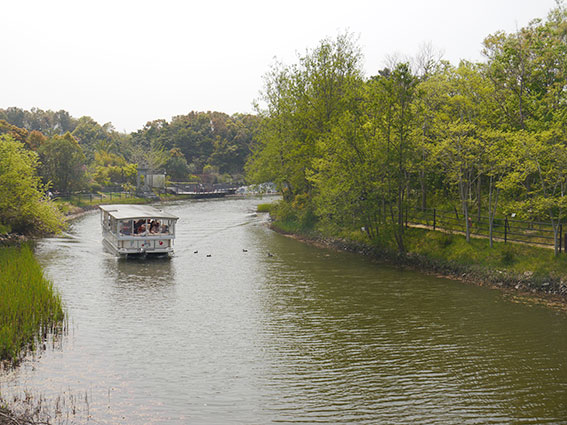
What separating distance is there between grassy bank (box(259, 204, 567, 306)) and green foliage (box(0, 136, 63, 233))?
78.3 ft

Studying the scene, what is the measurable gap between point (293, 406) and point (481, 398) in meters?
5.48

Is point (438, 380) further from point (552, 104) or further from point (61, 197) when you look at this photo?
point (61, 197)

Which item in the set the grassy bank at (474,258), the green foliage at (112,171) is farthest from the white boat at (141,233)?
the green foliage at (112,171)

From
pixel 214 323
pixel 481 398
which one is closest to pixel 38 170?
pixel 214 323

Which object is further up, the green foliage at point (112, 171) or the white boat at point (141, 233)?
the green foliage at point (112, 171)

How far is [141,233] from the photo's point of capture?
3975 cm

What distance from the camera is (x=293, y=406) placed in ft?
48.3

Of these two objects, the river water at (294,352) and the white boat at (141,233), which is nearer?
the river water at (294,352)

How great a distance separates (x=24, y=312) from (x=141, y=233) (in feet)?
64.7

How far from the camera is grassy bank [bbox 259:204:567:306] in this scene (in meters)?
27.5

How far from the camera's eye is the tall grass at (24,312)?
17.8 m

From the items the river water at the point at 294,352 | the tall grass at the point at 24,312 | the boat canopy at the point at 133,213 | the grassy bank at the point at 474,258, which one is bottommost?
the river water at the point at 294,352

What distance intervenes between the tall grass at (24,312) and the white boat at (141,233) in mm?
12342

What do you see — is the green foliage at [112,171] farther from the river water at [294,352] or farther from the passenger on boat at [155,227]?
the river water at [294,352]
